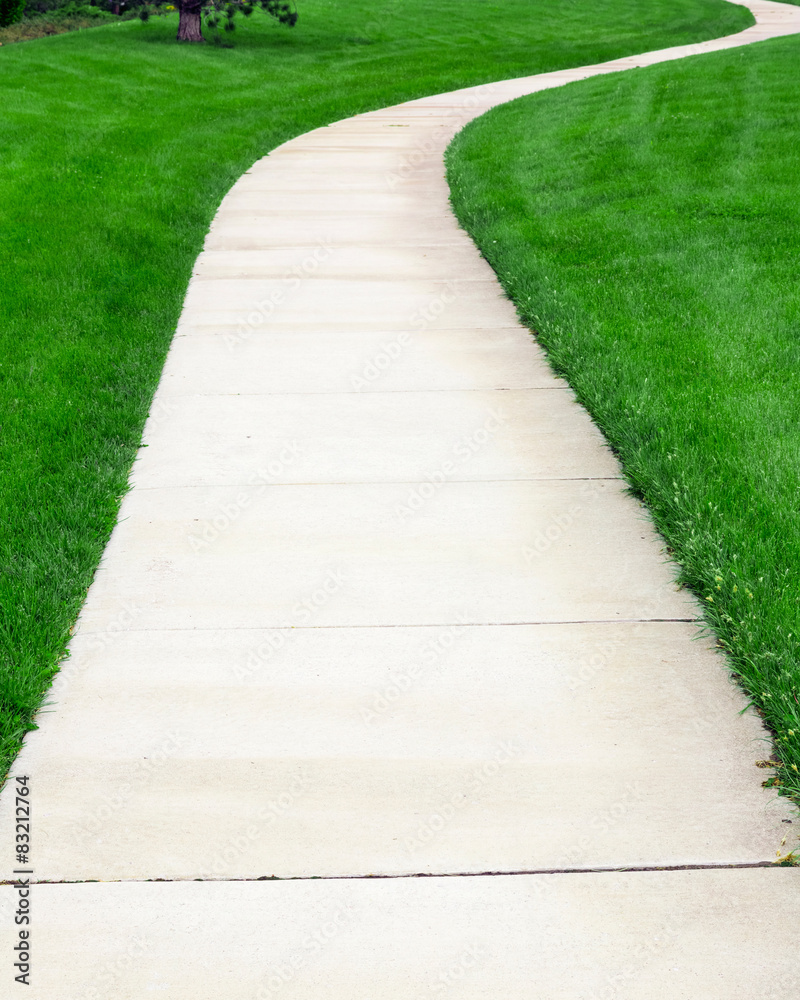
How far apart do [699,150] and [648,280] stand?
458 centimetres

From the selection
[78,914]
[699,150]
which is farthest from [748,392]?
[699,150]

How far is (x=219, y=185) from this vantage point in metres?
11.1

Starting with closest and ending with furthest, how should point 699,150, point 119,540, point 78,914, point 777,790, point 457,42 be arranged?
point 78,914 → point 777,790 → point 119,540 → point 699,150 → point 457,42

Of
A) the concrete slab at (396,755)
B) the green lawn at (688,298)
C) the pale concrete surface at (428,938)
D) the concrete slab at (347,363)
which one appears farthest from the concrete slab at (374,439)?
the pale concrete surface at (428,938)

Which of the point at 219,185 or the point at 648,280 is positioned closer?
the point at 648,280

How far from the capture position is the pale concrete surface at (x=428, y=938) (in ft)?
7.70

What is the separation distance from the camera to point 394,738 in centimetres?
315

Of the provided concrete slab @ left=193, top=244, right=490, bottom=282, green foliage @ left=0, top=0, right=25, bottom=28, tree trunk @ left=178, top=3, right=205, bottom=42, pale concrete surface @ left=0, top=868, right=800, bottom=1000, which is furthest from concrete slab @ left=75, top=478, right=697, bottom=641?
green foliage @ left=0, top=0, right=25, bottom=28

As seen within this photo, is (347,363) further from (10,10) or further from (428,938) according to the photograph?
(10,10)

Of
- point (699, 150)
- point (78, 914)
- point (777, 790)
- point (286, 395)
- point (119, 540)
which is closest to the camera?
point (78, 914)

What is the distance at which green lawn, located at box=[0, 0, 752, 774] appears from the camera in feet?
13.9

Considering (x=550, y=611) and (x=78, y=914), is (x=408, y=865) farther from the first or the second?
(x=550, y=611)

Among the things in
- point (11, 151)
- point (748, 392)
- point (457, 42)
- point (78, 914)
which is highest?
point (457, 42)

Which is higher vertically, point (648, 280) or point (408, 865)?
point (648, 280)
